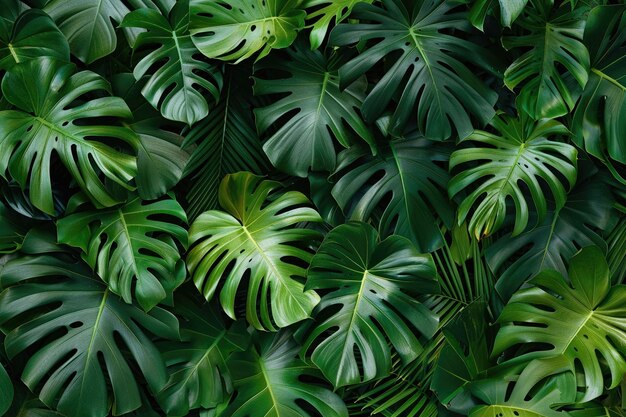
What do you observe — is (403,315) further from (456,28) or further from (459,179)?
(456,28)

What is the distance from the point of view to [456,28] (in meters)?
1.77

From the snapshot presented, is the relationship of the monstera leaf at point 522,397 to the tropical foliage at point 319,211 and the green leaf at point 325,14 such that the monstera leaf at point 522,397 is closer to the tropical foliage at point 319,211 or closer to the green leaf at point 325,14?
the tropical foliage at point 319,211

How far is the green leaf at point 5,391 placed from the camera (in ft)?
5.20

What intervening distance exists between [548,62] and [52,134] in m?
1.23

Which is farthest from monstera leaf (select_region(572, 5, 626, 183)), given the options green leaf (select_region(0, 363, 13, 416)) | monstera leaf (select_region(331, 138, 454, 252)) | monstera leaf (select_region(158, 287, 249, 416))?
green leaf (select_region(0, 363, 13, 416))

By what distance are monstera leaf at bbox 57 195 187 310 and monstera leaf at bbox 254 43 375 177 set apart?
32 centimetres

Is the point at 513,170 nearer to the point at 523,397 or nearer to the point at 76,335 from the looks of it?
the point at 523,397

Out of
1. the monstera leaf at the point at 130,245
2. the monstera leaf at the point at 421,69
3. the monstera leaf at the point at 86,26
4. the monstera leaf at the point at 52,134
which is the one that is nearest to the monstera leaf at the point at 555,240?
the monstera leaf at the point at 421,69

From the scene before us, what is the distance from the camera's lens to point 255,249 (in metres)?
1.71

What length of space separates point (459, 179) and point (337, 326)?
0.48m

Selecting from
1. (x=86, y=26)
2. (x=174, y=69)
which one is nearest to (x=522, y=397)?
(x=174, y=69)

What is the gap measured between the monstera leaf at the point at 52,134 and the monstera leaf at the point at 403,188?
22.1 inches

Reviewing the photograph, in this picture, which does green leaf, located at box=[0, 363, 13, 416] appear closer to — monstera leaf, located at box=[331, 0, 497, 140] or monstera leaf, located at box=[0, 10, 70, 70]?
monstera leaf, located at box=[0, 10, 70, 70]

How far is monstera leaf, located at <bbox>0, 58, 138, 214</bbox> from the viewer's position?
160 cm
